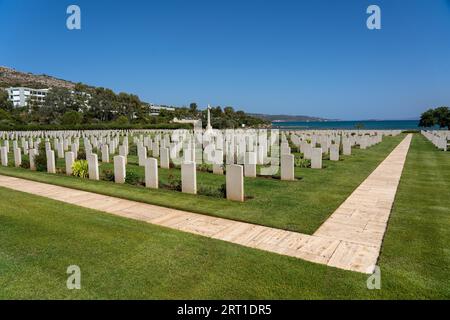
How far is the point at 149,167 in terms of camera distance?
31.2 feet

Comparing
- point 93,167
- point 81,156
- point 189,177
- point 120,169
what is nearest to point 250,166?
point 189,177

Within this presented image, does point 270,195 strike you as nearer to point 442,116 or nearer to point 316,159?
point 316,159

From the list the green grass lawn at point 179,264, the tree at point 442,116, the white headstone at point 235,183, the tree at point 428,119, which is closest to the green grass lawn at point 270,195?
the white headstone at point 235,183

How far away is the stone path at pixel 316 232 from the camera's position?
462 cm

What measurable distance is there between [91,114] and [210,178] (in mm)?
75734

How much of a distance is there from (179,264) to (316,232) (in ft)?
8.55

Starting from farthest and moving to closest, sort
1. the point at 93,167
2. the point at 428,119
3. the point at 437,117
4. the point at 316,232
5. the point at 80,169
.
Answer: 1. the point at 428,119
2. the point at 437,117
3. the point at 80,169
4. the point at 93,167
5. the point at 316,232

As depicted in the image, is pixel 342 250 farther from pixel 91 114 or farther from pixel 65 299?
pixel 91 114

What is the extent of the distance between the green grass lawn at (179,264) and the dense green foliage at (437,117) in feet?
218

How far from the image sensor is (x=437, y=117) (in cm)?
6391

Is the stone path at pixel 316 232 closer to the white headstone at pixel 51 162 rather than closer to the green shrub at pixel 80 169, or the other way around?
the green shrub at pixel 80 169

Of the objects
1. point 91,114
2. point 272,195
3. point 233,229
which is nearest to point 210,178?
point 272,195

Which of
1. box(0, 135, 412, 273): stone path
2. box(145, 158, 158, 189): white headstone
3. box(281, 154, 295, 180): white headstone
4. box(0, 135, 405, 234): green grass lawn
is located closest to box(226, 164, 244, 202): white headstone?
box(0, 135, 405, 234): green grass lawn

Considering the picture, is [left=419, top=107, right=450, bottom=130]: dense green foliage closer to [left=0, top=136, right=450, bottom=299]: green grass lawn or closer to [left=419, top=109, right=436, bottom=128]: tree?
[left=419, top=109, right=436, bottom=128]: tree
